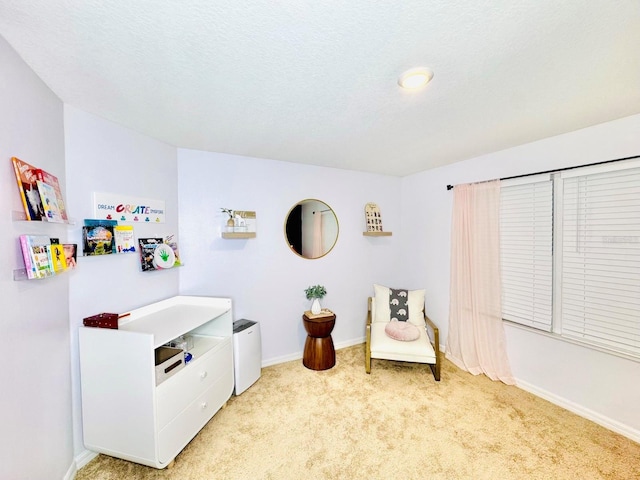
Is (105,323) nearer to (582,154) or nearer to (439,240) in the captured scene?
(439,240)

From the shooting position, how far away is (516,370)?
2.51 meters

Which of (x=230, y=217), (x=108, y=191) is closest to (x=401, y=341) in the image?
(x=230, y=217)

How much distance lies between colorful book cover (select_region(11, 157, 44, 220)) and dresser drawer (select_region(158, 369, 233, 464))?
4.56ft

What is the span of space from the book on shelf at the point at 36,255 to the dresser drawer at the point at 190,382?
2.86 ft

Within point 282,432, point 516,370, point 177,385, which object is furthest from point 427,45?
point 516,370

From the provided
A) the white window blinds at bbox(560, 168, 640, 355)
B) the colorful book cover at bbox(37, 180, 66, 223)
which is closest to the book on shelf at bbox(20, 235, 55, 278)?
the colorful book cover at bbox(37, 180, 66, 223)

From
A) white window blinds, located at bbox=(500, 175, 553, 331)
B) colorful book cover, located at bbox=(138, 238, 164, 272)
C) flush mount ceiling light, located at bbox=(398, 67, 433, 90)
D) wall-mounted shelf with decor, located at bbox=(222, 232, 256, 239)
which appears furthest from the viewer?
wall-mounted shelf with decor, located at bbox=(222, 232, 256, 239)

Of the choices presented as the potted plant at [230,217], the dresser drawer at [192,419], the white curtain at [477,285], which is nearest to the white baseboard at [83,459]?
the dresser drawer at [192,419]

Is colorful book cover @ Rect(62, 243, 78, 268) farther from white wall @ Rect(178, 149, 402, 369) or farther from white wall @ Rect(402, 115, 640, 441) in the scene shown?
white wall @ Rect(402, 115, 640, 441)

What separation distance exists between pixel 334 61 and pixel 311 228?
6.81 feet

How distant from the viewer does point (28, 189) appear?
4.08ft

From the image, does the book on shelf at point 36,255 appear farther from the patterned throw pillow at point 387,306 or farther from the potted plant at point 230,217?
the patterned throw pillow at point 387,306

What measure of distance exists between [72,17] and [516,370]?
3.86 meters

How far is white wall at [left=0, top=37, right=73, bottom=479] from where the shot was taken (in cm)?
112
